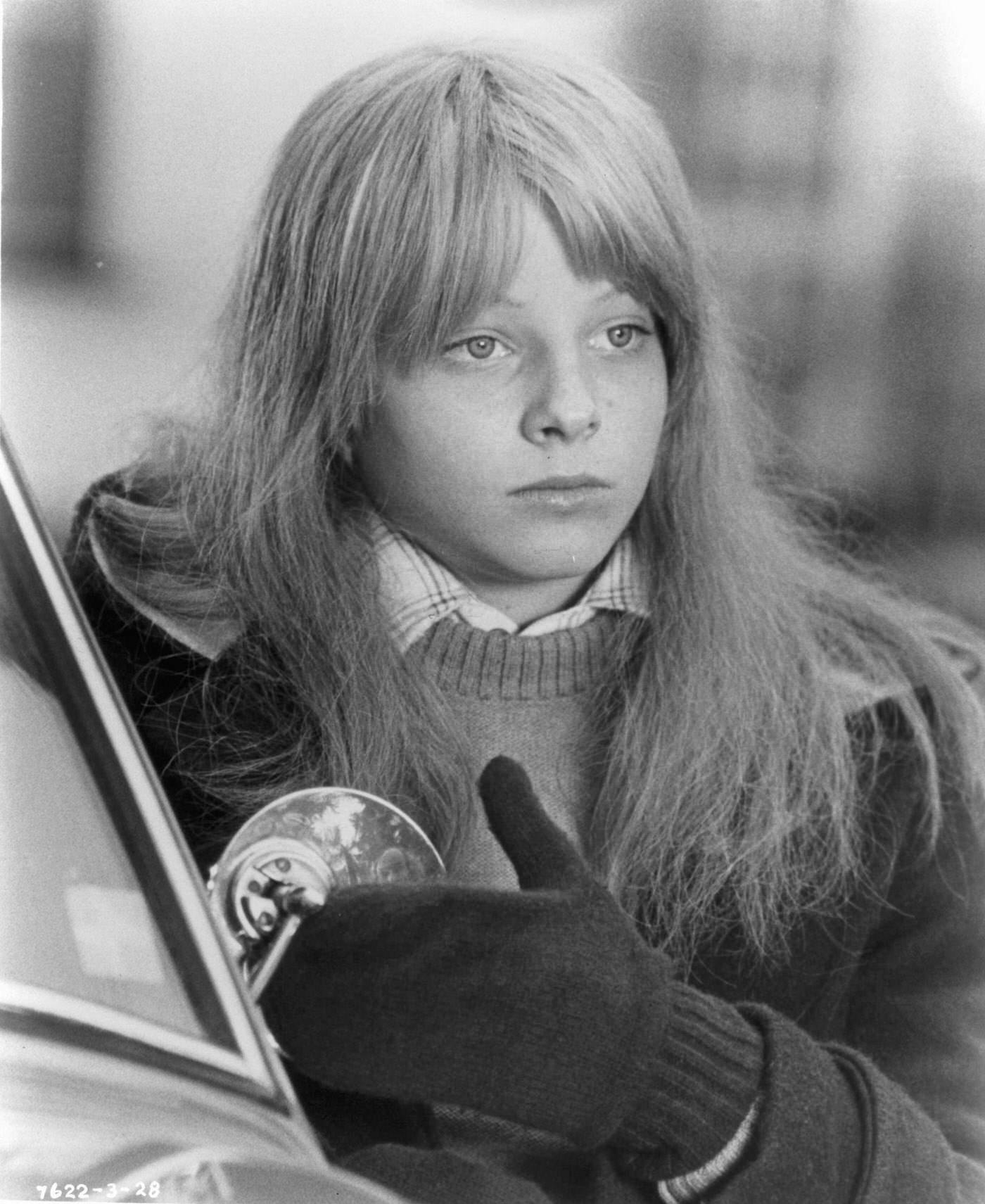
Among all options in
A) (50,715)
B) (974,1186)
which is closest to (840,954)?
(974,1186)

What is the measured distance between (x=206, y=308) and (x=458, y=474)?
6.1 inches

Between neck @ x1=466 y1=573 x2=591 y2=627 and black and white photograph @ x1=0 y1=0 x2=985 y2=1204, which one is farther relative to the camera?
neck @ x1=466 y1=573 x2=591 y2=627

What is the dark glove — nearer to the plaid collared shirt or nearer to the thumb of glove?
the thumb of glove

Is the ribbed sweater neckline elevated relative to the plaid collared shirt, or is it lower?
lower

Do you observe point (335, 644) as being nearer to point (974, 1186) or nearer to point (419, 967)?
point (419, 967)

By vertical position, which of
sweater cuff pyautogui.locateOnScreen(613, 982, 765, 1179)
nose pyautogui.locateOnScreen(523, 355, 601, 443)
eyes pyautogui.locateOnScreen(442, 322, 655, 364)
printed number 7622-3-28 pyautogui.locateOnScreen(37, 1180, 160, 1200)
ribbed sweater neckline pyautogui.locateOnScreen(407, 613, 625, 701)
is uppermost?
eyes pyautogui.locateOnScreen(442, 322, 655, 364)

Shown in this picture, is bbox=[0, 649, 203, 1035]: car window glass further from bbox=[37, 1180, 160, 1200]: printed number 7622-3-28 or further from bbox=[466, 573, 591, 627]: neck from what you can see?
bbox=[466, 573, 591, 627]: neck

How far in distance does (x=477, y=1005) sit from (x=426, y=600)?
18 cm

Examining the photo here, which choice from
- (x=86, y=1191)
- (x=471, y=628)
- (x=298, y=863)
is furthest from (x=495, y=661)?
(x=86, y=1191)

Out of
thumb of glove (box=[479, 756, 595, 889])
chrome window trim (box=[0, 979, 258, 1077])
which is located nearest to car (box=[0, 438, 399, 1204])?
chrome window trim (box=[0, 979, 258, 1077])

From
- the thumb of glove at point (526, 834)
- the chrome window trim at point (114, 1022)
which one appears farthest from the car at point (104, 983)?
the thumb of glove at point (526, 834)

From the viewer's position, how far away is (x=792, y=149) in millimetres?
668

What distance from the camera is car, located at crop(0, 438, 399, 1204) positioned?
503 mm

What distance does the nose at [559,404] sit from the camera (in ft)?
1.88
